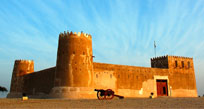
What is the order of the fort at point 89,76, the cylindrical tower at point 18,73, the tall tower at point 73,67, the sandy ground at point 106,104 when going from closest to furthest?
1. the sandy ground at point 106,104
2. the tall tower at point 73,67
3. the fort at point 89,76
4. the cylindrical tower at point 18,73

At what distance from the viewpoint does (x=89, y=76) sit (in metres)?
22.4

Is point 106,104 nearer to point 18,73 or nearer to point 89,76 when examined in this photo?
point 89,76

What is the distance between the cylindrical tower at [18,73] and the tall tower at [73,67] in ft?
53.6

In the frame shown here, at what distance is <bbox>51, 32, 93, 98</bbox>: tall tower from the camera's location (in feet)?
69.3

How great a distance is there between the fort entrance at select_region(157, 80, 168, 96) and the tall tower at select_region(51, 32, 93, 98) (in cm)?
1203

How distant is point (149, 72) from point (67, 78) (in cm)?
1307

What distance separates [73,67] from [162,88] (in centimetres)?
1501

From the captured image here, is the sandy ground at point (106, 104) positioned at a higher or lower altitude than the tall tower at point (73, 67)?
lower

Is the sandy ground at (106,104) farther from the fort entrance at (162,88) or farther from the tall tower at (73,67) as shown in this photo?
the fort entrance at (162,88)

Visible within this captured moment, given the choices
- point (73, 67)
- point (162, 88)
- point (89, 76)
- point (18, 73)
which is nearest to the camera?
point (73, 67)

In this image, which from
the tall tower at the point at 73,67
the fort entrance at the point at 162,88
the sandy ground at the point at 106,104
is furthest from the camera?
the fort entrance at the point at 162,88

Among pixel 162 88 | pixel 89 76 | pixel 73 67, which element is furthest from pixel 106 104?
Result: pixel 162 88

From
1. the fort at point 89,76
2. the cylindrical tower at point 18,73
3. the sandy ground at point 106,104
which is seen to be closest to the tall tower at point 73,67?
the fort at point 89,76

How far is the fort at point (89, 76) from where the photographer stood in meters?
21.6
